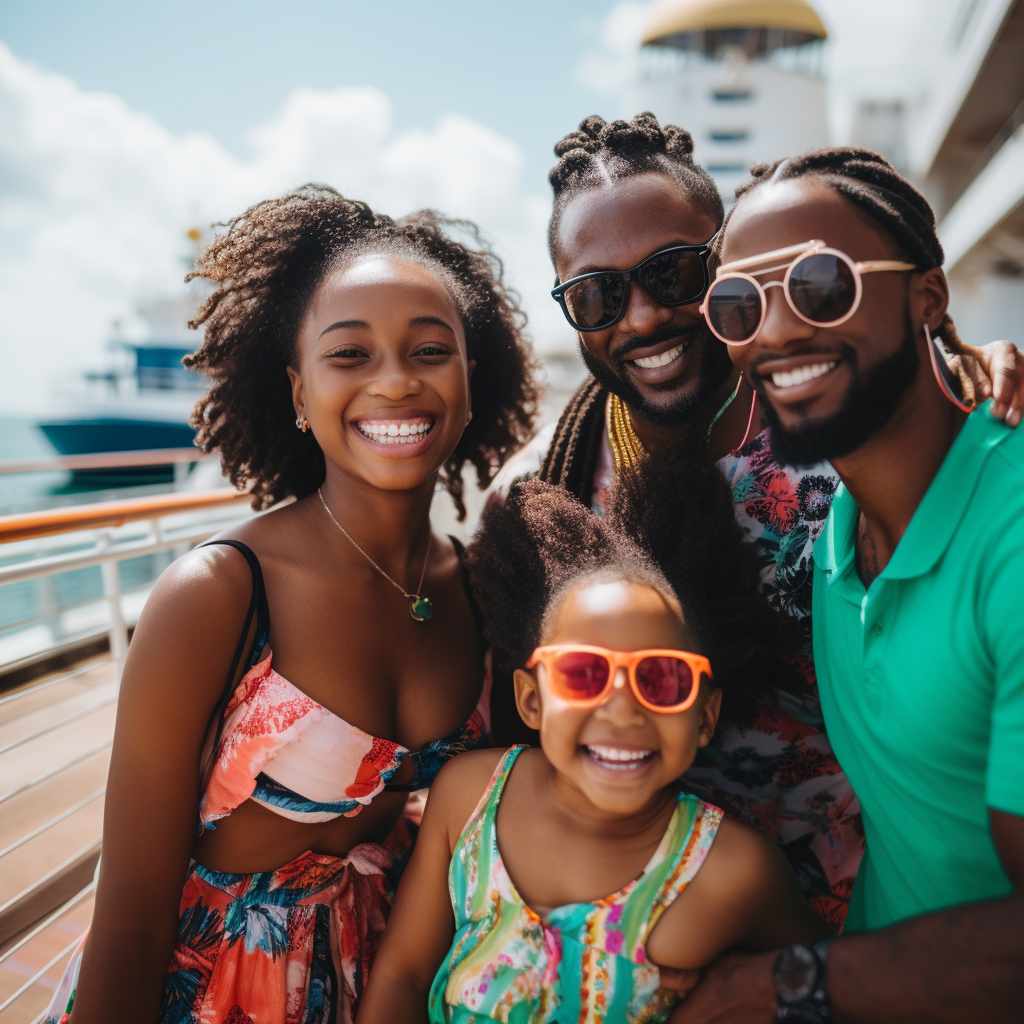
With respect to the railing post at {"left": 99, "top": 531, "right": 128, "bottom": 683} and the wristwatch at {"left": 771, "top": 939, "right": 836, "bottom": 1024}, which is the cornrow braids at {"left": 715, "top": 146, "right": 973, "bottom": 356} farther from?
the railing post at {"left": 99, "top": 531, "right": 128, "bottom": 683}

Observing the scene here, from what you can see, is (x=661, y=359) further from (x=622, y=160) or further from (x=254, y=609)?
(x=254, y=609)

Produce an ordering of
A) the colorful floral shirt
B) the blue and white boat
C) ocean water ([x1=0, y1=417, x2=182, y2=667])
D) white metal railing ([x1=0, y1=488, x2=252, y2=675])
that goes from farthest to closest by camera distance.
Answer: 1. the blue and white boat
2. ocean water ([x1=0, y1=417, x2=182, y2=667])
3. white metal railing ([x1=0, y1=488, x2=252, y2=675])
4. the colorful floral shirt

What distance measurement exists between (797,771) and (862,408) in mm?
1101

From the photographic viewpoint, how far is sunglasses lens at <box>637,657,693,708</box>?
1.60 m

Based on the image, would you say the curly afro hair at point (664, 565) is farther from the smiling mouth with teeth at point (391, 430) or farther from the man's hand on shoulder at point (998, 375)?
the man's hand on shoulder at point (998, 375)

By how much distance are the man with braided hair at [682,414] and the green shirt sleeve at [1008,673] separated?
63cm

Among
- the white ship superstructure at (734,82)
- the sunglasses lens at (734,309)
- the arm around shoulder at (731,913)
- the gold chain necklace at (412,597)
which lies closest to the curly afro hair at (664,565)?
the gold chain necklace at (412,597)

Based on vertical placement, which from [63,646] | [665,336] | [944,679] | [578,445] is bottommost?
[63,646]

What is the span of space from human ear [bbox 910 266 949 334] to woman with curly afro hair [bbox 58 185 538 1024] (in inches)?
45.4

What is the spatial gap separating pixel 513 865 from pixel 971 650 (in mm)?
1038

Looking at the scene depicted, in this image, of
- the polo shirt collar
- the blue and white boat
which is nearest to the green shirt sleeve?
the polo shirt collar

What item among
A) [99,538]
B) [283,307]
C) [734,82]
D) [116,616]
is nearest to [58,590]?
[116,616]

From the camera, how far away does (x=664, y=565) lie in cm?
189

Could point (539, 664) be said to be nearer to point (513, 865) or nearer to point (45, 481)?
point (513, 865)
